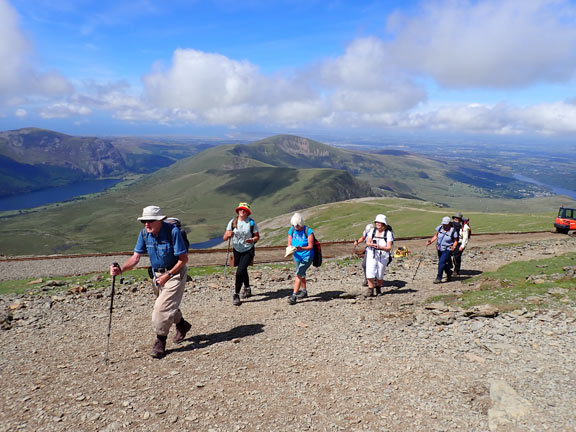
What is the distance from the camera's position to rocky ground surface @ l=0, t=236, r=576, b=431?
619cm

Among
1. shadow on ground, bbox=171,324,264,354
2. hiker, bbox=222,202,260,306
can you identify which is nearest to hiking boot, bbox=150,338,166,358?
shadow on ground, bbox=171,324,264,354

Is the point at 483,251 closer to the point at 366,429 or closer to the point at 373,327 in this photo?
the point at 373,327

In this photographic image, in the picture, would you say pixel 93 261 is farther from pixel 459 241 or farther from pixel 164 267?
pixel 459 241

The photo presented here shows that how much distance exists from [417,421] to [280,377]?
3.04 m

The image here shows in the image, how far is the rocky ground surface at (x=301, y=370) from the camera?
619cm

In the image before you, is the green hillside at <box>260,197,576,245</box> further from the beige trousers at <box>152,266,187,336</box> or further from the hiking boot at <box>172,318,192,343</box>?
the beige trousers at <box>152,266,187,336</box>

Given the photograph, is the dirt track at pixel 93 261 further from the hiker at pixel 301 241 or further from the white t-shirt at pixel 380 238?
the hiker at pixel 301 241

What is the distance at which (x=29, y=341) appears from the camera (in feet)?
34.3

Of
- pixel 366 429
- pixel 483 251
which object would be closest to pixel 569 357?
pixel 366 429

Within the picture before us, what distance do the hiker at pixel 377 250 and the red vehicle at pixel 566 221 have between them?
116 feet

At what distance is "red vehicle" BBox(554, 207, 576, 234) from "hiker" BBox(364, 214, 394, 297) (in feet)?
116

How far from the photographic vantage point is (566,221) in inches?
1462

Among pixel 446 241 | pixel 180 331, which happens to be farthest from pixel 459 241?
pixel 180 331

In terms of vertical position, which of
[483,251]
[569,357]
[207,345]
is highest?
[569,357]
